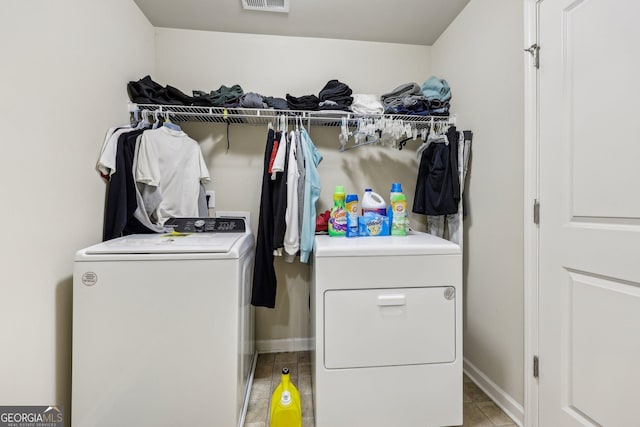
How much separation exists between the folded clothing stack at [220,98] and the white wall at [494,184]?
5.08 feet

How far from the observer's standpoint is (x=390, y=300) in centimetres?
123

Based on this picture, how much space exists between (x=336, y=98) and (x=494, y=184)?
1.14 m

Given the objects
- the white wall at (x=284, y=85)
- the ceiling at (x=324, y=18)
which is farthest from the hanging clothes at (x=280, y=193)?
the ceiling at (x=324, y=18)

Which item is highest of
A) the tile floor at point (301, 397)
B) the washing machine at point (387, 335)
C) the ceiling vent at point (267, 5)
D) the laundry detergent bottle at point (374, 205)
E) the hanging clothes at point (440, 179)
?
the ceiling vent at point (267, 5)

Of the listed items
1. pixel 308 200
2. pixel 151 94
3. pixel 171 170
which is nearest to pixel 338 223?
pixel 308 200

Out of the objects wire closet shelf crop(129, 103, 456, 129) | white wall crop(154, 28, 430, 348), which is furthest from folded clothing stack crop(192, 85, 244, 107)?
white wall crop(154, 28, 430, 348)

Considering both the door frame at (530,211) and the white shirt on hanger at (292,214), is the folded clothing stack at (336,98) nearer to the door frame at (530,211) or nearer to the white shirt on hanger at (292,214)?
the white shirt on hanger at (292,214)

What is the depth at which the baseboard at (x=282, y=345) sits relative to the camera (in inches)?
81.3

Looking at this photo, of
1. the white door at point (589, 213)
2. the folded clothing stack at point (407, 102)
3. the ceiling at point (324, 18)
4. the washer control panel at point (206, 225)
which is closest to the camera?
the white door at point (589, 213)

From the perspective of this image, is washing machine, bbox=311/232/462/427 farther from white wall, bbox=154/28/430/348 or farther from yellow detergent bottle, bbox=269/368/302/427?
white wall, bbox=154/28/430/348

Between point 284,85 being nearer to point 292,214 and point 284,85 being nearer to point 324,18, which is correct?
point 324,18

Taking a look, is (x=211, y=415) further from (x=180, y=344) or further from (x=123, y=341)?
(x=123, y=341)

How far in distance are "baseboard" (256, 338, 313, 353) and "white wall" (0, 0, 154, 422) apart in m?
1.11

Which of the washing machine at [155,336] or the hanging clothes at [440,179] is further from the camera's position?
the hanging clothes at [440,179]
